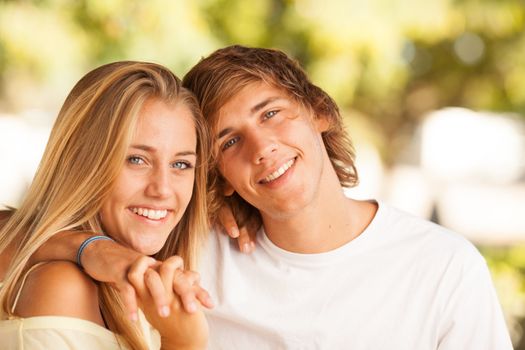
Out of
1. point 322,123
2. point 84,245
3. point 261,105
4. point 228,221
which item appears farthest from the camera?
point 322,123

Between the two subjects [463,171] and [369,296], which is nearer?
[369,296]

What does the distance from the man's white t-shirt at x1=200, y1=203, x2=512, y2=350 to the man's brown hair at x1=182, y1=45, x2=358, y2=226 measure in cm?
22

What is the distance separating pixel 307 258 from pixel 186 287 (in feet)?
A: 2.74

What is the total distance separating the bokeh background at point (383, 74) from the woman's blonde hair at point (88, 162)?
13.0 ft

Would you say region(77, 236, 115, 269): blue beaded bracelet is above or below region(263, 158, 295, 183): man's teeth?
below

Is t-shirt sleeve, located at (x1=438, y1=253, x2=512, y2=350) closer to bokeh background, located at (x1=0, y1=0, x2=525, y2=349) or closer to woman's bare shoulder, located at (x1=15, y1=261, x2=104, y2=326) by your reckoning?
woman's bare shoulder, located at (x1=15, y1=261, x2=104, y2=326)

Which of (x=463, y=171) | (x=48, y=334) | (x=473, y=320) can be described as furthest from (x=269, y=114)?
(x=463, y=171)

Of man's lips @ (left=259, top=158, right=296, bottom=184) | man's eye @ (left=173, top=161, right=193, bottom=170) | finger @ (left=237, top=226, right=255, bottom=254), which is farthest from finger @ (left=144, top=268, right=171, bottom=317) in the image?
finger @ (left=237, top=226, right=255, bottom=254)

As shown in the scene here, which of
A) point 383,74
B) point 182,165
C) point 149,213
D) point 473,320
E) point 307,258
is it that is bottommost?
point 473,320

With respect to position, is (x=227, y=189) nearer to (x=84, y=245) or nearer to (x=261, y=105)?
(x=261, y=105)

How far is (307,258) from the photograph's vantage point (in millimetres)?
2338

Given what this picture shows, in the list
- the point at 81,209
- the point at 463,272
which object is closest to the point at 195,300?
the point at 81,209

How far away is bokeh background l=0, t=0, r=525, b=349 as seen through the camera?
5.84 m

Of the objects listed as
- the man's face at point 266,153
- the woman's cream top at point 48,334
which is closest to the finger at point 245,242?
the man's face at point 266,153
